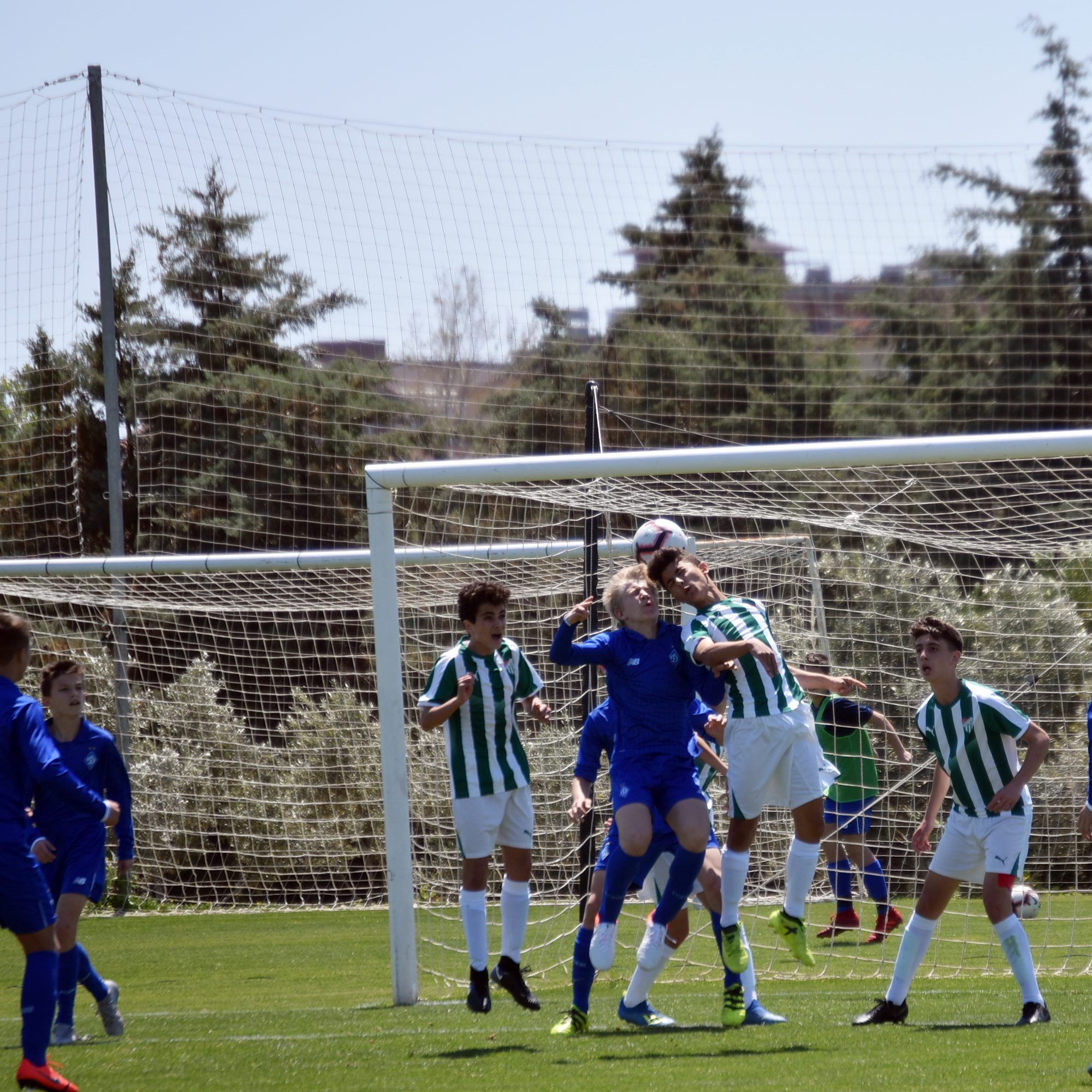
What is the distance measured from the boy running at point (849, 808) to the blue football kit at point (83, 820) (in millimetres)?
4103

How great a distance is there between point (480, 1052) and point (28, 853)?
1781 millimetres

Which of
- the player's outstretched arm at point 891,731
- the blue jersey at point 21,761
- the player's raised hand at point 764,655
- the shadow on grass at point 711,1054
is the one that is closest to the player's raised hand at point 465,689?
the player's raised hand at point 764,655

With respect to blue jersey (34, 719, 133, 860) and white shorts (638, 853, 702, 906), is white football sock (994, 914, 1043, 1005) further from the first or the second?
blue jersey (34, 719, 133, 860)

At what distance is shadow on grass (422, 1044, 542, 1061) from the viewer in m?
4.84

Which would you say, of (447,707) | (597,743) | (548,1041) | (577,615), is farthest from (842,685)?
(548,1041)

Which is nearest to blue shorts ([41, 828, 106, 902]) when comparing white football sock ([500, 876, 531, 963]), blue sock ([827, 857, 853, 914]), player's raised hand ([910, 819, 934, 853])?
white football sock ([500, 876, 531, 963])

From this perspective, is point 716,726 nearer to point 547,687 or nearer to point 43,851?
point 43,851

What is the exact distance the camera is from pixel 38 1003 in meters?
4.40

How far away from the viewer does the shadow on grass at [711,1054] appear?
15.0 ft

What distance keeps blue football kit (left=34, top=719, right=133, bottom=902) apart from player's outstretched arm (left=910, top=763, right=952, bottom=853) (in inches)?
134

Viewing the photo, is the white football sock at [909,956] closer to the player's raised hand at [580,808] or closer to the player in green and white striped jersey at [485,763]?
the player's raised hand at [580,808]

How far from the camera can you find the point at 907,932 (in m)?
5.23

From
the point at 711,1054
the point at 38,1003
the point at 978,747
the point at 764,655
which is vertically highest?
the point at 764,655

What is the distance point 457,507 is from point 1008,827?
10764 millimetres
